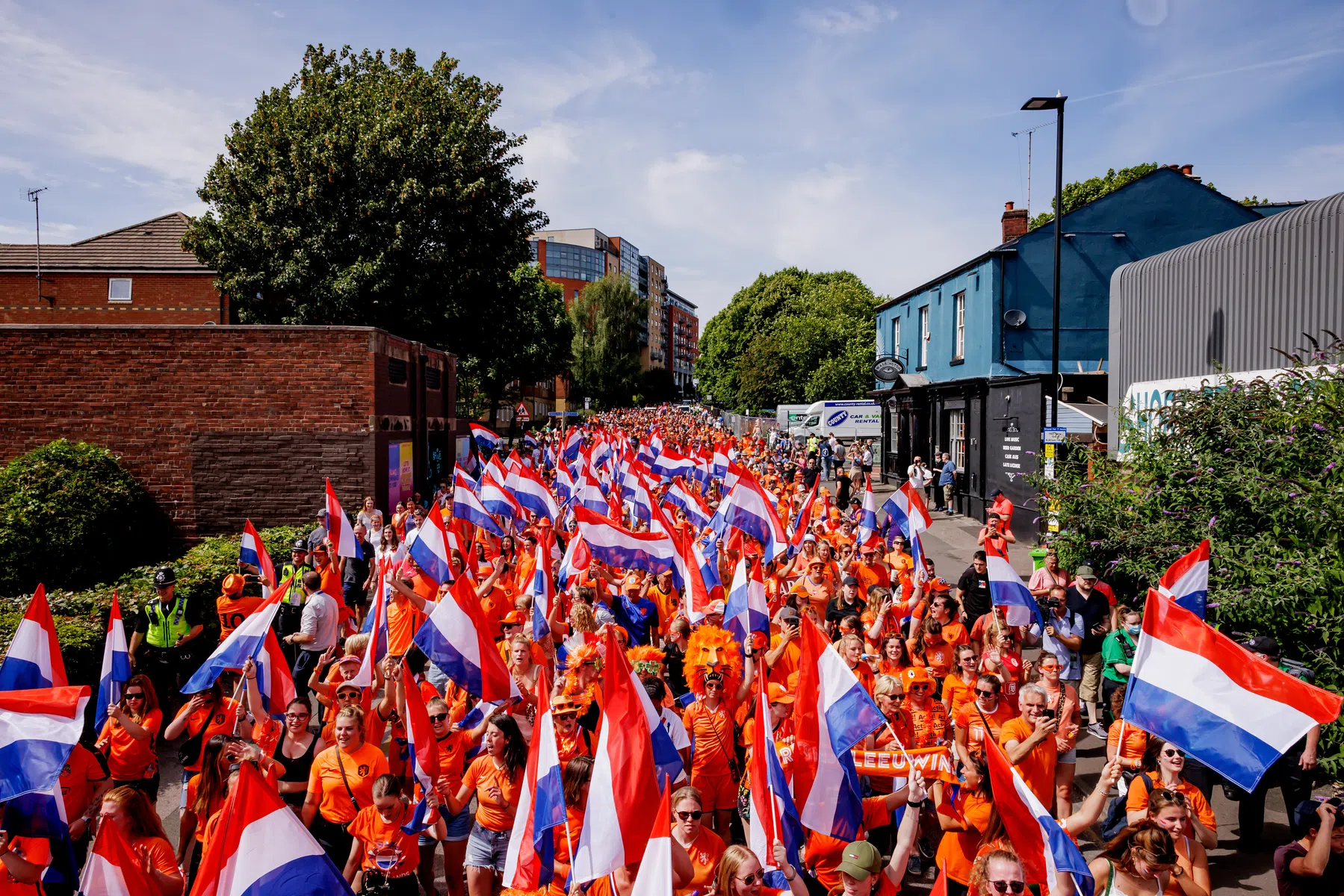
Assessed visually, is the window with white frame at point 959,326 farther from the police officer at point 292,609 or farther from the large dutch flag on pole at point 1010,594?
the police officer at point 292,609

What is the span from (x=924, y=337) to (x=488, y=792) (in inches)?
1141

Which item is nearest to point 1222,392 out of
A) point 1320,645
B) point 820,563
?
point 1320,645

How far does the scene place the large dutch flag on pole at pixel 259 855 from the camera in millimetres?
3773

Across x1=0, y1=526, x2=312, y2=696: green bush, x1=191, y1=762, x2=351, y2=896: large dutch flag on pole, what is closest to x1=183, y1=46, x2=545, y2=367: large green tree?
x1=0, y1=526, x2=312, y2=696: green bush

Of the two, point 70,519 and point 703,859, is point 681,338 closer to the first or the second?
point 70,519

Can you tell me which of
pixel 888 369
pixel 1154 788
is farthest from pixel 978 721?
pixel 888 369

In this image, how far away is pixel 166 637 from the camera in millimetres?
8016

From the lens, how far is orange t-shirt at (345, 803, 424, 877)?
4863 millimetres

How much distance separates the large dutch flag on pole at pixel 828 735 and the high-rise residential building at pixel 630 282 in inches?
2528

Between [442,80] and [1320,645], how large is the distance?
25538 millimetres

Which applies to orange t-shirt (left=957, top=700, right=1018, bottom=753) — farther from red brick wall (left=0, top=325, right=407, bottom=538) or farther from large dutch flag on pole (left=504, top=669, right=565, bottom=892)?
red brick wall (left=0, top=325, right=407, bottom=538)

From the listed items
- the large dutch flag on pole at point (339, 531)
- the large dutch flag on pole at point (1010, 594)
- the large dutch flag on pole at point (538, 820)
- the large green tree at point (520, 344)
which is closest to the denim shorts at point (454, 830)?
the large dutch flag on pole at point (538, 820)

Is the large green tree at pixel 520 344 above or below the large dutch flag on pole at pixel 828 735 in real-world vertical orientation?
above

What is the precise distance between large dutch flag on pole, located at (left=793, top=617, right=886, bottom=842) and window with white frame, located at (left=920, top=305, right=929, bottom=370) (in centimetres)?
2745
